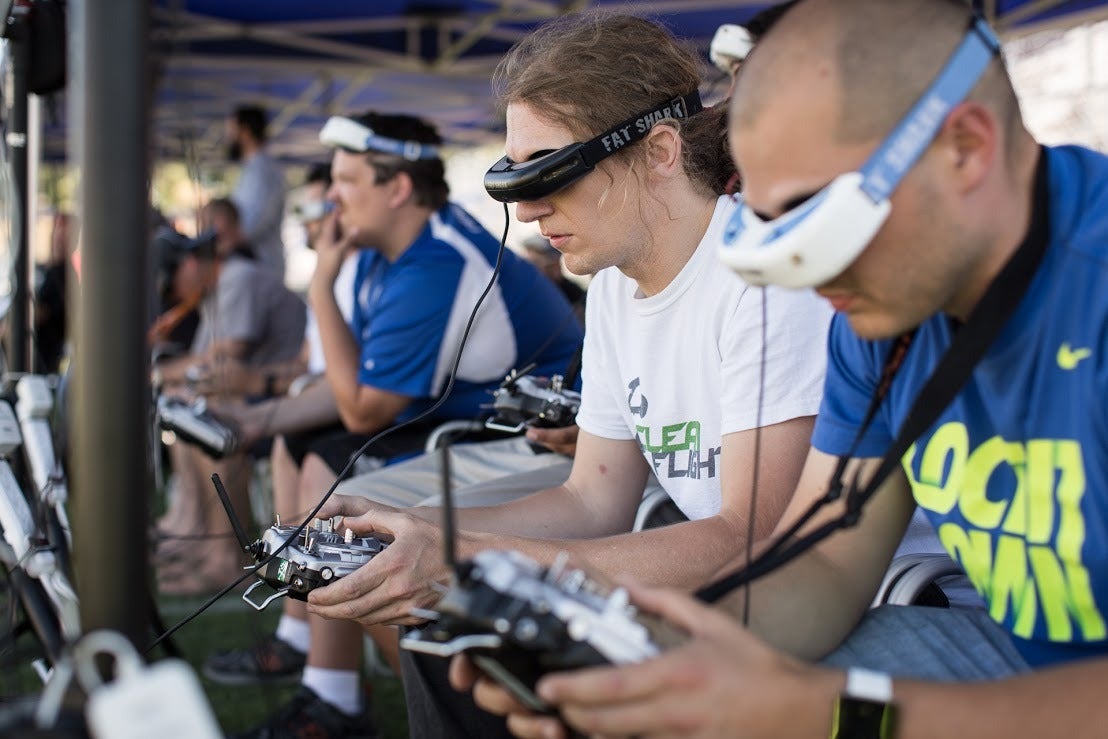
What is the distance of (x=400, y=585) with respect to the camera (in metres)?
1.88

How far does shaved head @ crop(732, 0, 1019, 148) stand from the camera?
4.28 ft

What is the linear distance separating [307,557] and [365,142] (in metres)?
2.28

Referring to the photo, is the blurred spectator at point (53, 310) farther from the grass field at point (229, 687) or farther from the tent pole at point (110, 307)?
the tent pole at point (110, 307)

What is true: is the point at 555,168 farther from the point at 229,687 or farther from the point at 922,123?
the point at 229,687

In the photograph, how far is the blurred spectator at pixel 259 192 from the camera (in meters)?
7.77

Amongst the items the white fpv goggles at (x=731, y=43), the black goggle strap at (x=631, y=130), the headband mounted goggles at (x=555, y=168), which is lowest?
the headband mounted goggles at (x=555, y=168)

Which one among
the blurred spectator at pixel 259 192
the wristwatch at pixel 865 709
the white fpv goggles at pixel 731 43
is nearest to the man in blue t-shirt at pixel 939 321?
the wristwatch at pixel 865 709

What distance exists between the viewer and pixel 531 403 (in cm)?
284

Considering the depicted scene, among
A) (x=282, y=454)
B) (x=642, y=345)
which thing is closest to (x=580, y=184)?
(x=642, y=345)

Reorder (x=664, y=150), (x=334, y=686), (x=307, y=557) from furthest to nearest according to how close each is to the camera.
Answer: (x=334, y=686), (x=664, y=150), (x=307, y=557)

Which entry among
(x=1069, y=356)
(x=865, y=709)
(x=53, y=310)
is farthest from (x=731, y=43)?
(x=53, y=310)

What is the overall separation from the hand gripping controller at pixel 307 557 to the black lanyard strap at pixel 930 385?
642mm

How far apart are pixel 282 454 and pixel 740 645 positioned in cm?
339

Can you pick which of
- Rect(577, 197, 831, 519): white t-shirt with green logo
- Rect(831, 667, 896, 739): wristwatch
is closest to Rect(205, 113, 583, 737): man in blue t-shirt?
Rect(577, 197, 831, 519): white t-shirt with green logo
